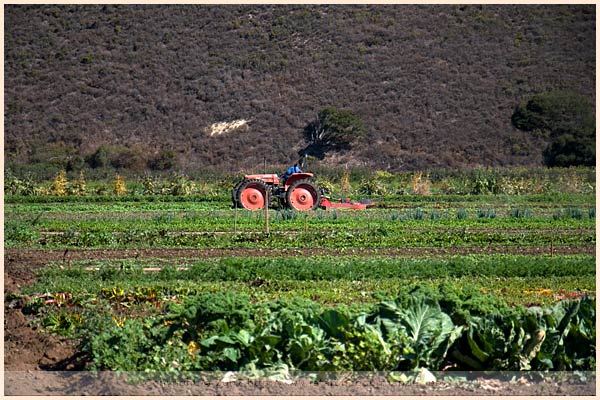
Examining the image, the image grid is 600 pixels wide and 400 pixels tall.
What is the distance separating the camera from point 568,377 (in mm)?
8000

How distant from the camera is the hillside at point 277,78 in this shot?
177ft

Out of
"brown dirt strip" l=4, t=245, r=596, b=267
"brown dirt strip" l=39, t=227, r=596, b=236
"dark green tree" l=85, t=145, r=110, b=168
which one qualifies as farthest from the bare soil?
"dark green tree" l=85, t=145, r=110, b=168

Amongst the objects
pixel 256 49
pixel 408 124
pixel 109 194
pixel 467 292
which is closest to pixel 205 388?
pixel 467 292

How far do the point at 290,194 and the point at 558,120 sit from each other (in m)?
35.5

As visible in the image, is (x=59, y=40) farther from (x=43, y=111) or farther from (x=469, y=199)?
(x=469, y=199)

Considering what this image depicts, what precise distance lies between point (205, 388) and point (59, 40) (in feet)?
201

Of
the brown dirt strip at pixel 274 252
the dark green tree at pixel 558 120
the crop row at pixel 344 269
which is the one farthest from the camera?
the dark green tree at pixel 558 120

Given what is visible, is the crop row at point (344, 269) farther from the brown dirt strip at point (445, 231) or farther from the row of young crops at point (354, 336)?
the brown dirt strip at point (445, 231)

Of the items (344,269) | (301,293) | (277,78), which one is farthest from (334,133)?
(301,293)

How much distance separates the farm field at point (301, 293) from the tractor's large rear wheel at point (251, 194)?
61cm

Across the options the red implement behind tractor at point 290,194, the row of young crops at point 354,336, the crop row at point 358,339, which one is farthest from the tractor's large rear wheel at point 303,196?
the crop row at point 358,339

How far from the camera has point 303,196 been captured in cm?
2470

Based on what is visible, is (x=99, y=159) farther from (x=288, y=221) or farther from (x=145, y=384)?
(x=145, y=384)

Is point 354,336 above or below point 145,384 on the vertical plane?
above
